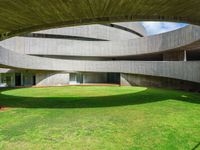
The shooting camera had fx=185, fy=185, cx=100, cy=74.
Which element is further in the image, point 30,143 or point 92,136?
point 92,136

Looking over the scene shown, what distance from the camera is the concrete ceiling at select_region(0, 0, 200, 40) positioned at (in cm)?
809

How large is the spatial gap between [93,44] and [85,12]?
22.8 meters

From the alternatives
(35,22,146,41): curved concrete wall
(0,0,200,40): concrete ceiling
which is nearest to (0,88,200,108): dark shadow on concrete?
(0,0,200,40): concrete ceiling

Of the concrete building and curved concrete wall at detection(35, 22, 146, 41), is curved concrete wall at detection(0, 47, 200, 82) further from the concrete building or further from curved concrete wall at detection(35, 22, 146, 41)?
curved concrete wall at detection(35, 22, 146, 41)

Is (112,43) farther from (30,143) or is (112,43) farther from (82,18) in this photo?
(30,143)

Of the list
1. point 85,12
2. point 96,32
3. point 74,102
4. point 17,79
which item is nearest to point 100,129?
point 85,12

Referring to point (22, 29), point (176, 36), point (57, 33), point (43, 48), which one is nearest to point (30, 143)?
point (22, 29)

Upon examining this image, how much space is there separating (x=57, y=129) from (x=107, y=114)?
3132 mm

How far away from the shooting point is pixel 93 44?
105 feet

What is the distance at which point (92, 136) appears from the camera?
6.60 metres

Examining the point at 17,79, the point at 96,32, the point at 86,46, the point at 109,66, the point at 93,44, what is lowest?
the point at 17,79

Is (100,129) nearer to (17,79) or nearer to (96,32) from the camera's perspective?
(17,79)

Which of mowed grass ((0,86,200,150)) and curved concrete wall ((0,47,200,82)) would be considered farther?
curved concrete wall ((0,47,200,82))

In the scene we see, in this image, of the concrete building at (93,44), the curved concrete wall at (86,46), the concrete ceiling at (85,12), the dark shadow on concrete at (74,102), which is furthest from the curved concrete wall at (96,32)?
the concrete ceiling at (85,12)
